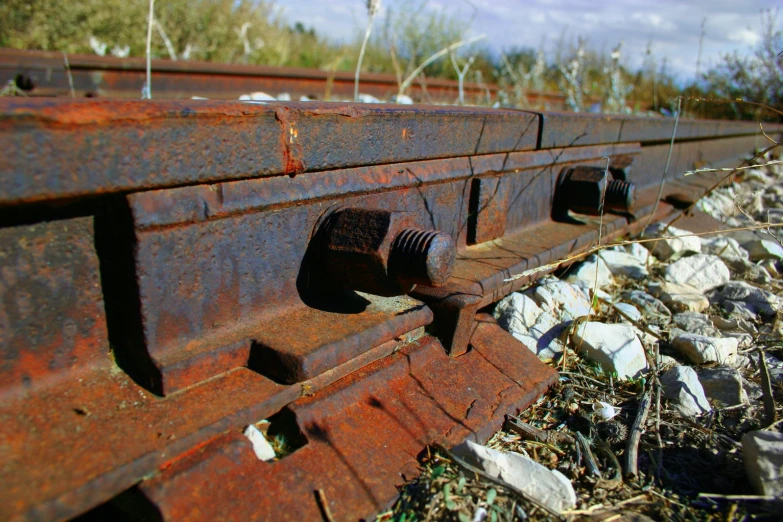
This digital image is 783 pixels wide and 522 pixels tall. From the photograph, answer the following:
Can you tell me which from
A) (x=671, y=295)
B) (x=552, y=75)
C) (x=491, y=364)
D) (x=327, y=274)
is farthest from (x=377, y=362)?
(x=552, y=75)

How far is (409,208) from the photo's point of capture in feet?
7.24

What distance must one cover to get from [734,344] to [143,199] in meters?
2.14

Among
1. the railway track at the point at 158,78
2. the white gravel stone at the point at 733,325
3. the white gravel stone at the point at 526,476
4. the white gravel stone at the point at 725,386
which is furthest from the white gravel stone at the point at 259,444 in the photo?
the railway track at the point at 158,78

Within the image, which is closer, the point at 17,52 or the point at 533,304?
the point at 533,304

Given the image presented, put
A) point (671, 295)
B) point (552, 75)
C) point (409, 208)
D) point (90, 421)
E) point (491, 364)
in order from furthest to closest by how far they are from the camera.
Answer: point (552, 75)
point (671, 295)
point (409, 208)
point (491, 364)
point (90, 421)

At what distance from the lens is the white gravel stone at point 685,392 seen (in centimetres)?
197

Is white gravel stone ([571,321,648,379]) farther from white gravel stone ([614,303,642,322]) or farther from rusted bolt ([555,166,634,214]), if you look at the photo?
rusted bolt ([555,166,634,214])

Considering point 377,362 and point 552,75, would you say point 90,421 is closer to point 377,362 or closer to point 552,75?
point 377,362

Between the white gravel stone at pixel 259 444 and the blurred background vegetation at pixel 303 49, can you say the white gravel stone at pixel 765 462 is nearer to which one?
the white gravel stone at pixel 259 444

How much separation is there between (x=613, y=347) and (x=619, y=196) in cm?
118

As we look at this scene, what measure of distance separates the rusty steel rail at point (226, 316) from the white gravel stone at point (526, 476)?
0.15 metres

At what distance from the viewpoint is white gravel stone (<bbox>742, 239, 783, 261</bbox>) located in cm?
359

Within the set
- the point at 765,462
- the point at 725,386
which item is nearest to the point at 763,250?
the point at 725,386

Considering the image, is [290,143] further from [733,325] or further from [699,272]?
[699,272]
